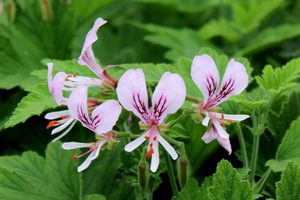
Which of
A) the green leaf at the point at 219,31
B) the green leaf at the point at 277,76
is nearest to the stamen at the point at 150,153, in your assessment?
the green leaf at the point at 277,76

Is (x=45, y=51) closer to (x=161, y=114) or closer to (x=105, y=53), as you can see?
(x=105, y=53)

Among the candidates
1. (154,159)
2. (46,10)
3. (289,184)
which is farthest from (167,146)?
(46,10)

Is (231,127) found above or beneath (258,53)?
beneath

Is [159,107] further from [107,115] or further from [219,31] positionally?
[219,31]

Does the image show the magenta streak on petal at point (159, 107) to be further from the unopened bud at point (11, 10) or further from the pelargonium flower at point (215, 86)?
the unopened bud at point (11, 10)

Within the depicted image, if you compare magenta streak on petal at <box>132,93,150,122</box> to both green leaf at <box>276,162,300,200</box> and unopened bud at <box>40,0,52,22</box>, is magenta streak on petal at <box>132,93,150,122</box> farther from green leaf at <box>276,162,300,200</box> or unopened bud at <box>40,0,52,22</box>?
unopened bud at <box>40,0,52,22</box>

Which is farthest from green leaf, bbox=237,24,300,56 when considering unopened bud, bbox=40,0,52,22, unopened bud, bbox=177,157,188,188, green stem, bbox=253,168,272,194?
unopened bud, bbox=177,157,188,188

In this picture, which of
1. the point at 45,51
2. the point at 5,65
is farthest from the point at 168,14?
the point at 5,65

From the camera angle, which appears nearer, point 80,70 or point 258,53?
point 80,70
